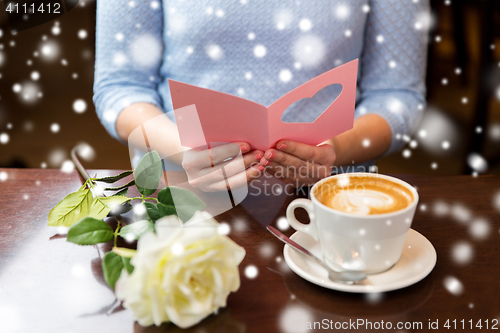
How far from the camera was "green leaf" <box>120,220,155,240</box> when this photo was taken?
0.49 metres

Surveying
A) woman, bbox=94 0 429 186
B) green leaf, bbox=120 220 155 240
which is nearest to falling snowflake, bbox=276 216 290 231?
green leaf, bbox=120 220 155 240

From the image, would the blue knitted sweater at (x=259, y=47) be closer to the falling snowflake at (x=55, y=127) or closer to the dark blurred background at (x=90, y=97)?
the dark blurred background at (x=90, y=97)

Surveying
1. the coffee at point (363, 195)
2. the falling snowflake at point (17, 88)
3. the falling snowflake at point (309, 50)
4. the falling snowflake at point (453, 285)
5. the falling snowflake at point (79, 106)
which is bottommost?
the falling snowflake at point (79, 106)

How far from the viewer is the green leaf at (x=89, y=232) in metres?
0.47

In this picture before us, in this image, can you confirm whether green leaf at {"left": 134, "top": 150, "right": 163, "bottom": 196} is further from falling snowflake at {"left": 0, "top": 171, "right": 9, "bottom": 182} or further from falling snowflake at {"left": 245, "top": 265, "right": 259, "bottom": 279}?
falling snowflake at {"left": 0, "top": 171, "right": 9, "bottom": 182}

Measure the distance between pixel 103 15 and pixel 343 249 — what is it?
923 mm

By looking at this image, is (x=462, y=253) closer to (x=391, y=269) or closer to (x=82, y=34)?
(x=391, y=269)

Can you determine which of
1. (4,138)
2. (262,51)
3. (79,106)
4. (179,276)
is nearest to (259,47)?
(262,51)

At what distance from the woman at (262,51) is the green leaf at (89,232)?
1.65 feet

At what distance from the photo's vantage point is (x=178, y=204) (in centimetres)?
54

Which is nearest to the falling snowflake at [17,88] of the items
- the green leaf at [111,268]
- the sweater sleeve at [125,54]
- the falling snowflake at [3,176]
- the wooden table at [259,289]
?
the sweater sleeve at [125,54]

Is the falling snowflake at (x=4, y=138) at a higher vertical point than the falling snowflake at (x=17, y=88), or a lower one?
lower

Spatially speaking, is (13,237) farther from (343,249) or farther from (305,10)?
(305,10)

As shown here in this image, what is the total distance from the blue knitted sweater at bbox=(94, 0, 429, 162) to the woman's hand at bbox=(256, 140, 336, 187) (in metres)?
0.31
